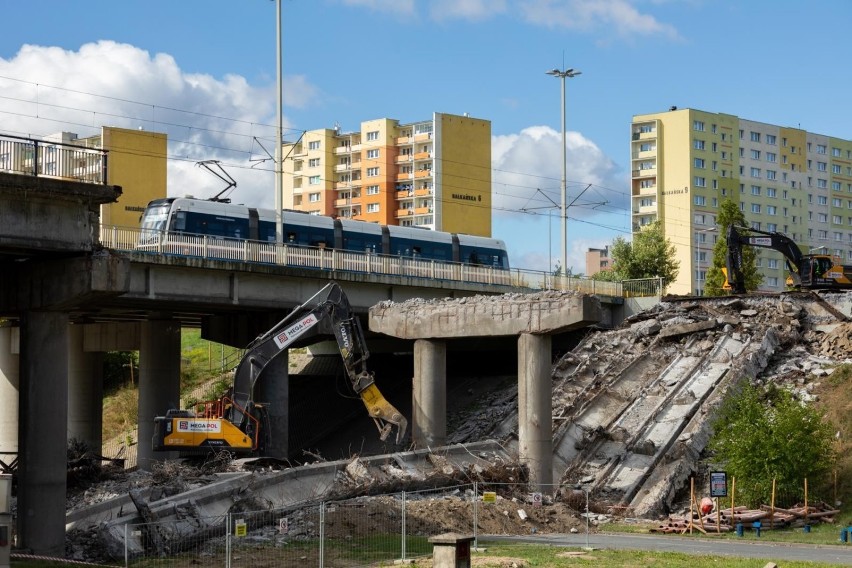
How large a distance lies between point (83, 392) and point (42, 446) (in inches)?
1406

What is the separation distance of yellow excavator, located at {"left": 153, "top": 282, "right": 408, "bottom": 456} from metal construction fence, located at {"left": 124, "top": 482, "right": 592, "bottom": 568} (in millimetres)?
5052

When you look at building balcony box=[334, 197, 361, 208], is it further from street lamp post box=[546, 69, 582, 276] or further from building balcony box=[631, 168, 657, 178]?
street lamp post box=[546, 69, 582, 276]

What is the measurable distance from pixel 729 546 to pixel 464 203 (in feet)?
269

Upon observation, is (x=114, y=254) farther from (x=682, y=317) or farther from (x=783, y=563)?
(x=682, y=317)

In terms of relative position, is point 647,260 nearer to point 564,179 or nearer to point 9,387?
point 564,179

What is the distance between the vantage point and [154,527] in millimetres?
27094

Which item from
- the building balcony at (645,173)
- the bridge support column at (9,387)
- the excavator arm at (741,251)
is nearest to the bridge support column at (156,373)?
the bridge support column at (9,387)

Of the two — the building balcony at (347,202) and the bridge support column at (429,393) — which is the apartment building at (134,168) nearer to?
the bridge support column at (429,393)

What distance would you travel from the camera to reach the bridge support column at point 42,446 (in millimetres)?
25984

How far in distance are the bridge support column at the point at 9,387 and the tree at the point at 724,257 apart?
39479mm

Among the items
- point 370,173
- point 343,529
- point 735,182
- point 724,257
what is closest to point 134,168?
point 724,257

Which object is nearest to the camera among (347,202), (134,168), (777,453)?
(777,453)

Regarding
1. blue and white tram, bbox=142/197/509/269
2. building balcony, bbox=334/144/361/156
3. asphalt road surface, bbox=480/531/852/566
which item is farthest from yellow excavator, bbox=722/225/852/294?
building balcony, bbox=334/144/361/156

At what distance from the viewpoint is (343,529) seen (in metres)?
29.7
